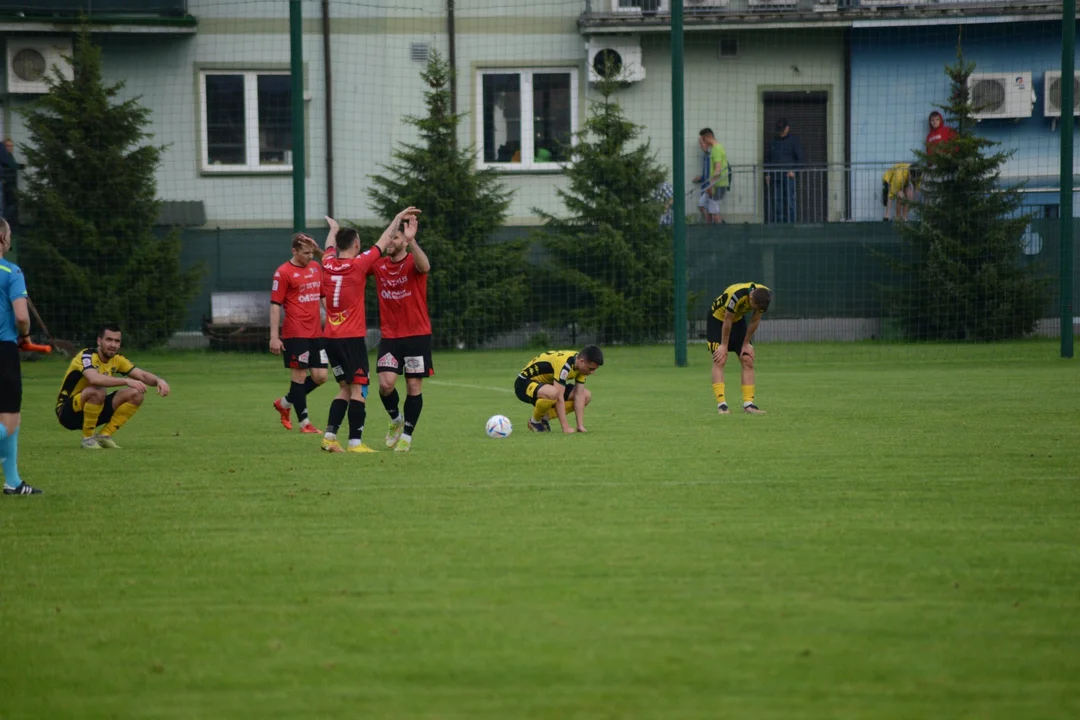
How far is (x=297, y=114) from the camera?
2100 cm

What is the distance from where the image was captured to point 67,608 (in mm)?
5625

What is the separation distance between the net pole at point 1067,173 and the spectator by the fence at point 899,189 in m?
4.10

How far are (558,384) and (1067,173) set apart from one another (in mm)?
12427

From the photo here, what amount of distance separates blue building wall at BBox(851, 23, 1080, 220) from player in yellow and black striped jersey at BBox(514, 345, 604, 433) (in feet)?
59.0

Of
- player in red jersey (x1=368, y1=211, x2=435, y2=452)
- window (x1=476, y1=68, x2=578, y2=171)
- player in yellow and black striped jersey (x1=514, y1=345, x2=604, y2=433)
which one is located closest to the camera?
player in red jersey (x1=368, y1=211, x2=435, y2=452)

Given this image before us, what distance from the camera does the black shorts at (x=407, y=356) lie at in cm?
1098

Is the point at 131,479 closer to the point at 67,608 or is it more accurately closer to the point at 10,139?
the point at 67,608

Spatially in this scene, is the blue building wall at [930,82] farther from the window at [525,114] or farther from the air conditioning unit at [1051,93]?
the window at [525,114]

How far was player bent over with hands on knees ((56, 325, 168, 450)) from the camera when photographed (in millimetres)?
11109

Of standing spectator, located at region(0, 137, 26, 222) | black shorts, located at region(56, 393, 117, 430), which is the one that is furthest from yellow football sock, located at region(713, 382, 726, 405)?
→ standing spectator, located at region(0, 137, 26, 222)

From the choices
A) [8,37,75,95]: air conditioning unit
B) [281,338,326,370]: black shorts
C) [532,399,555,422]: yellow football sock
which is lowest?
[532,399,555,422]: yellow football sock

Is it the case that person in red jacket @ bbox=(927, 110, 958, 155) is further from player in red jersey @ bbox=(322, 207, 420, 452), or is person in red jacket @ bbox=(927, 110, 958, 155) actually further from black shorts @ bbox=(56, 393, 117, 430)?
black shorts @ bbox=(56, 393, 117, 430)

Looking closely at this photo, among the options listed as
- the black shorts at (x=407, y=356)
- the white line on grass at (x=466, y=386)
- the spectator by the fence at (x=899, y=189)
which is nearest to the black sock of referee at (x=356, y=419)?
the black shorts at (x=407, y=356)

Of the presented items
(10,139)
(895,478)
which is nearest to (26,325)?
(895,478)
